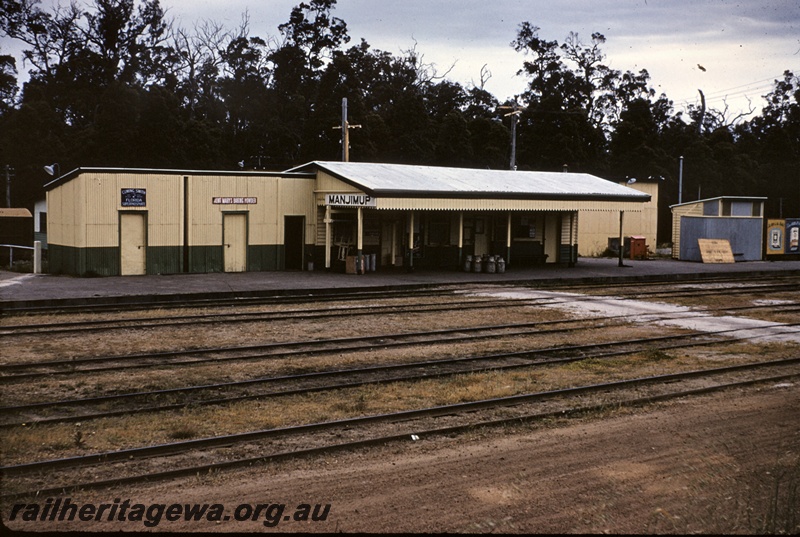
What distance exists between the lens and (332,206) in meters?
27.5

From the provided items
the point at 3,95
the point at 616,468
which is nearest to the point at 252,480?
the point at 616,468

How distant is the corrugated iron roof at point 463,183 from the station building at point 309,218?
0.06 meters

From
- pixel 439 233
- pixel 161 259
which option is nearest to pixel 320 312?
pixel 161 259

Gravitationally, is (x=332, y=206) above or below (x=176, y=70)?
below

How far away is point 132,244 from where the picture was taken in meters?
25.1

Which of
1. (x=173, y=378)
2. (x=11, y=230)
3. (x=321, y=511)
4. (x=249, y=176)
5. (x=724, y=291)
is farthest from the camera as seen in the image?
(x=11, y=230)

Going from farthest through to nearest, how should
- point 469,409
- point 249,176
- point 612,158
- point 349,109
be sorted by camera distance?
point 612,158, point 349,109, point 249,176, point 469,409

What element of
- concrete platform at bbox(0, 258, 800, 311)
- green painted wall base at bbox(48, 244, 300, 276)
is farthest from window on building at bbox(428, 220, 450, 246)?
green painted wall base at bbox(48, 244, 300, 276)

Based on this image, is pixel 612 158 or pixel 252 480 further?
pixel 612 158

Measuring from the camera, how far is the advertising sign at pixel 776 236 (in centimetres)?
3881

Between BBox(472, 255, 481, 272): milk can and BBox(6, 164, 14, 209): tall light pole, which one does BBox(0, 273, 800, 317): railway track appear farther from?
BBox(6, 164, 14, 209): tall light pole

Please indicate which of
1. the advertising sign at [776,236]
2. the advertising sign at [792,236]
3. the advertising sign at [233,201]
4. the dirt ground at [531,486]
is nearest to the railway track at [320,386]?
the dirt ground at [531,486]

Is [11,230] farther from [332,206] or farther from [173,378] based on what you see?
[173,378]

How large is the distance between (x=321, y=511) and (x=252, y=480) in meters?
1.03
